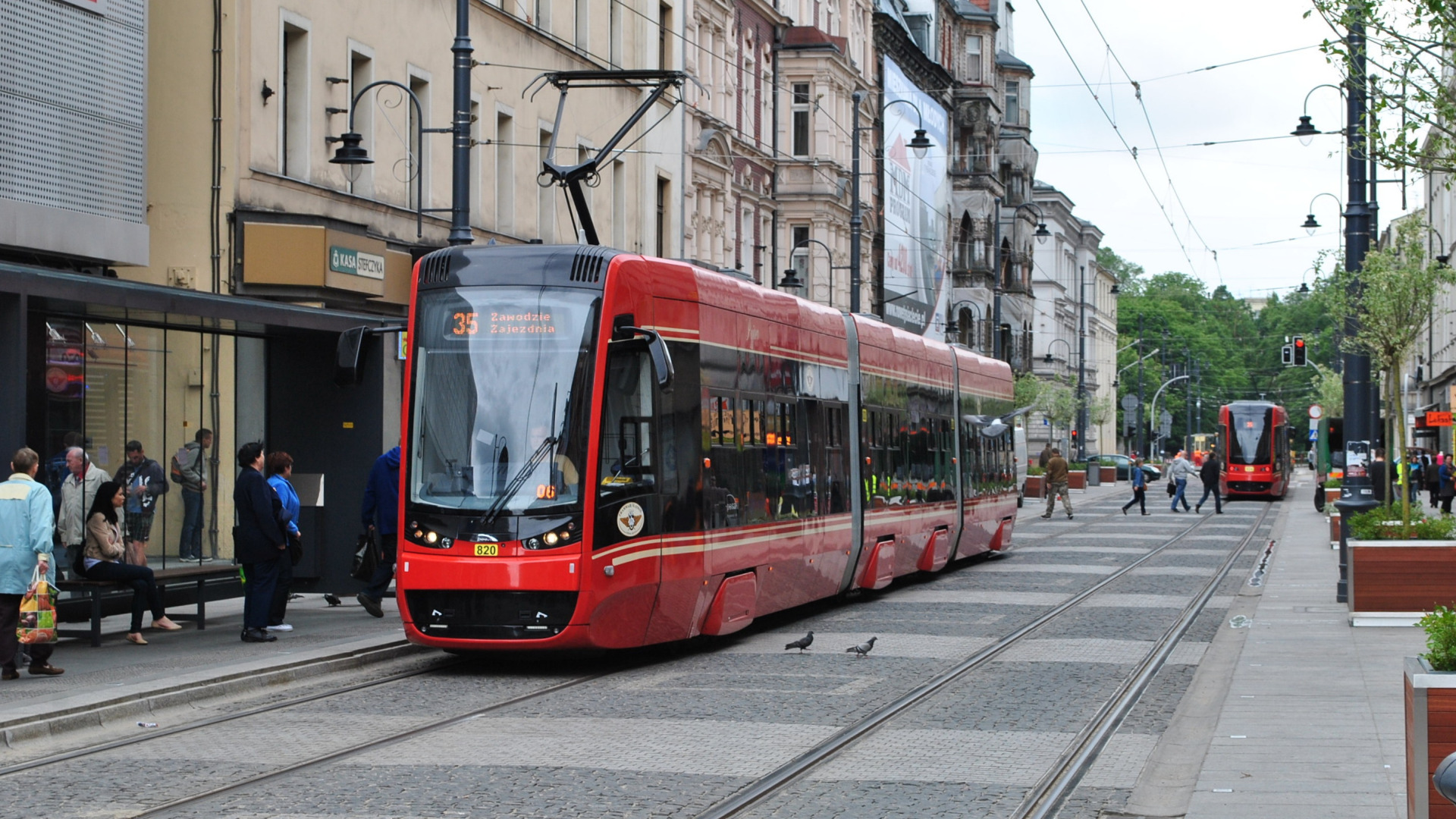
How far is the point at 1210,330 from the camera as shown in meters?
155

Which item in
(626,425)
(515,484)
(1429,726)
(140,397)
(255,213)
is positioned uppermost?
(255,213)

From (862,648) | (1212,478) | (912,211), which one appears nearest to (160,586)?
(862,648)

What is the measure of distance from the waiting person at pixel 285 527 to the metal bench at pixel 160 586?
75 cm

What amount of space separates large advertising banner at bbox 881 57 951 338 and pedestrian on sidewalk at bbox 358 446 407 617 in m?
37.7

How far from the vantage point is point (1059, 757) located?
1070 cm

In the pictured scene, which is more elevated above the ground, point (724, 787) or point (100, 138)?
point (100, 138)

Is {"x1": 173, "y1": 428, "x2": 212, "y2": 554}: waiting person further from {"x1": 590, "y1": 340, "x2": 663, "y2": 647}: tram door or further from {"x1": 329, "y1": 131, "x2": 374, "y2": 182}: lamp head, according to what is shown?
{"x1": 590, "y1": 340, "x2": 663, "y2": 647}: tram door

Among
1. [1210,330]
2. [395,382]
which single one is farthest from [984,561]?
[1210,330]

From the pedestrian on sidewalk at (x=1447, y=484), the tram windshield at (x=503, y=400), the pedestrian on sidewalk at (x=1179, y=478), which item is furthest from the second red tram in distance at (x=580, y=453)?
the pedestrian on sidewalk at (x=1179, y=478)

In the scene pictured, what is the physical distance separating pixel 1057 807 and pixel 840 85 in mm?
47195

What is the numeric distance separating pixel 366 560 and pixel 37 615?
14.6ft

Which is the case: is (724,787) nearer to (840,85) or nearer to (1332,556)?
(1332,556)

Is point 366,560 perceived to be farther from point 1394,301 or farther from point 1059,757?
point 1394,301

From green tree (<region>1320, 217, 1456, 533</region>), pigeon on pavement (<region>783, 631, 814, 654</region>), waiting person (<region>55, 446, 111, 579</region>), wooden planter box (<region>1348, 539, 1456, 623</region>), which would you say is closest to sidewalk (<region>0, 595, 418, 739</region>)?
waiting person (<region>55, 446, 111, 579</region>)
